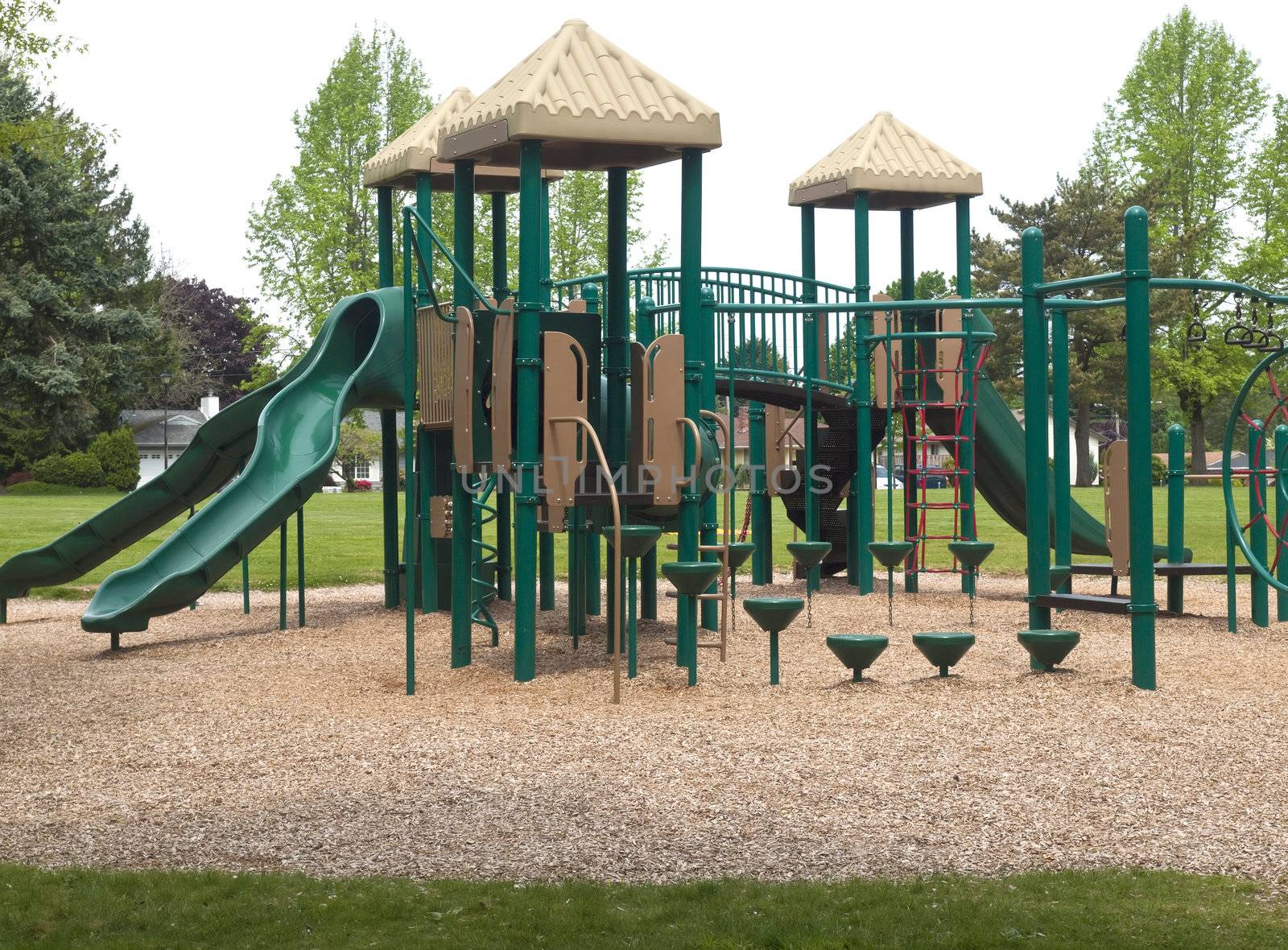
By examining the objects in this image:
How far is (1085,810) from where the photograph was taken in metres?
6.33

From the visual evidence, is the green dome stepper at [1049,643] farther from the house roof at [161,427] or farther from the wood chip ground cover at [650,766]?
the house roof at [161,427]

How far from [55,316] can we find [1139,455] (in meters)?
42.8

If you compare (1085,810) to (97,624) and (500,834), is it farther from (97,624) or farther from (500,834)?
(97,624)

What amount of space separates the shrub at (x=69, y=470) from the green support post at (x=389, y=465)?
32952 millimetres

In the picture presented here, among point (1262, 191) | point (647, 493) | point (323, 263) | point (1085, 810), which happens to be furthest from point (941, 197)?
point (1262, 191)

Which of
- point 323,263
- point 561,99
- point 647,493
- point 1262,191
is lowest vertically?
point 647,493

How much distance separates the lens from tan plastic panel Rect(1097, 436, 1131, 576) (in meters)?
12.7

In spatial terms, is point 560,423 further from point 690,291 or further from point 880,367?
point 880,367

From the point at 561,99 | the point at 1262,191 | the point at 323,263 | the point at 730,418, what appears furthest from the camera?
the point at 1262,191

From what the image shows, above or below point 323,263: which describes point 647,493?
below

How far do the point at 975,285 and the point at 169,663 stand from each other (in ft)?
150

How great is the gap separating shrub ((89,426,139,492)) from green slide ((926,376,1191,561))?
116 ft

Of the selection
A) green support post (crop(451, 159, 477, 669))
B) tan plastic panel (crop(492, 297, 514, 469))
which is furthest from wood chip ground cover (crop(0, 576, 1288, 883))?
tan plastic panel (crop(492, 297, 514, 469))

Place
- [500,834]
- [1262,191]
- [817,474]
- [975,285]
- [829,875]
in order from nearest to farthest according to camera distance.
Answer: [829,875], [500,834], [817,474], [1262,191], [975,285]
